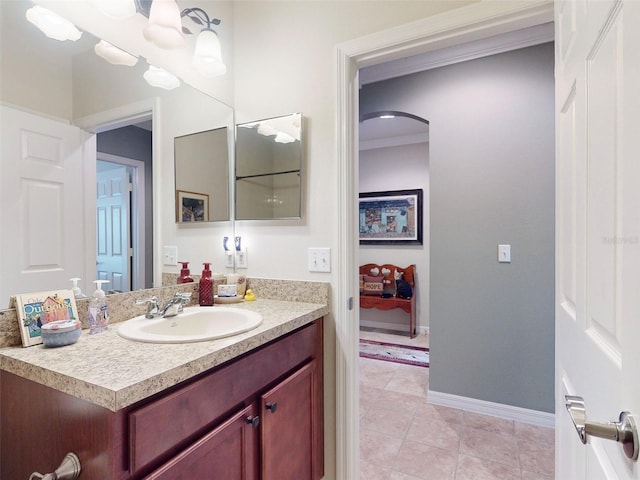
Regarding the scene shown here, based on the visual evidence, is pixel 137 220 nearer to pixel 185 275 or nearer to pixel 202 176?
pixel 185 275

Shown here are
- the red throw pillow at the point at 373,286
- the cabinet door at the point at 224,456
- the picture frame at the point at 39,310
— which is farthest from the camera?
the red throw pillow at the point at 373,286

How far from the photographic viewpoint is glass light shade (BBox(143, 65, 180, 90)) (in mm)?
1367

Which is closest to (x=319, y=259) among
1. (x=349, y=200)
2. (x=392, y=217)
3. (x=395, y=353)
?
(x=349, y=200)

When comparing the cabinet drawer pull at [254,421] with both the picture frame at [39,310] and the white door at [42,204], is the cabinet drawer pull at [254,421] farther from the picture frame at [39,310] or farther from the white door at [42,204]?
the white door at [42,204]

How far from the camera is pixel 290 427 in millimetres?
1228

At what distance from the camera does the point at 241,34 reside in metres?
1.74

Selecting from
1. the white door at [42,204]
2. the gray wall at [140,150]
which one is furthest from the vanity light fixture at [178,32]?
the white door at [42,204]

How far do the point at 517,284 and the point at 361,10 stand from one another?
1.88 m

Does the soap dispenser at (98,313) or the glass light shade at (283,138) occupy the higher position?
the glass light shade at (283,138)

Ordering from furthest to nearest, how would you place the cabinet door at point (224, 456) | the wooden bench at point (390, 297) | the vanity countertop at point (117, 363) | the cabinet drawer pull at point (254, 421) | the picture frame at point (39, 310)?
the wooden bench at point (390, 297), the cabinet drawer pull at point (254, 421), the picture frame at point (39, 310), the cabinet door at point (224, 456), the vanity countertop at point (117, 363)

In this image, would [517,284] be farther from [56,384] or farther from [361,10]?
[56,384]

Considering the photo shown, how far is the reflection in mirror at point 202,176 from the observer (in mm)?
1581

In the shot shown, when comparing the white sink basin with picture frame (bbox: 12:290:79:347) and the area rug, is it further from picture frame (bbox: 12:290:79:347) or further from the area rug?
the area rug

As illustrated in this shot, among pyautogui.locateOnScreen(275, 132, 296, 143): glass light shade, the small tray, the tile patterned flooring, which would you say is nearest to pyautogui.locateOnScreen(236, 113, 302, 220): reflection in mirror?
pyautogui.locateOnScreen(275, 132, 296, 143): glass light shade
